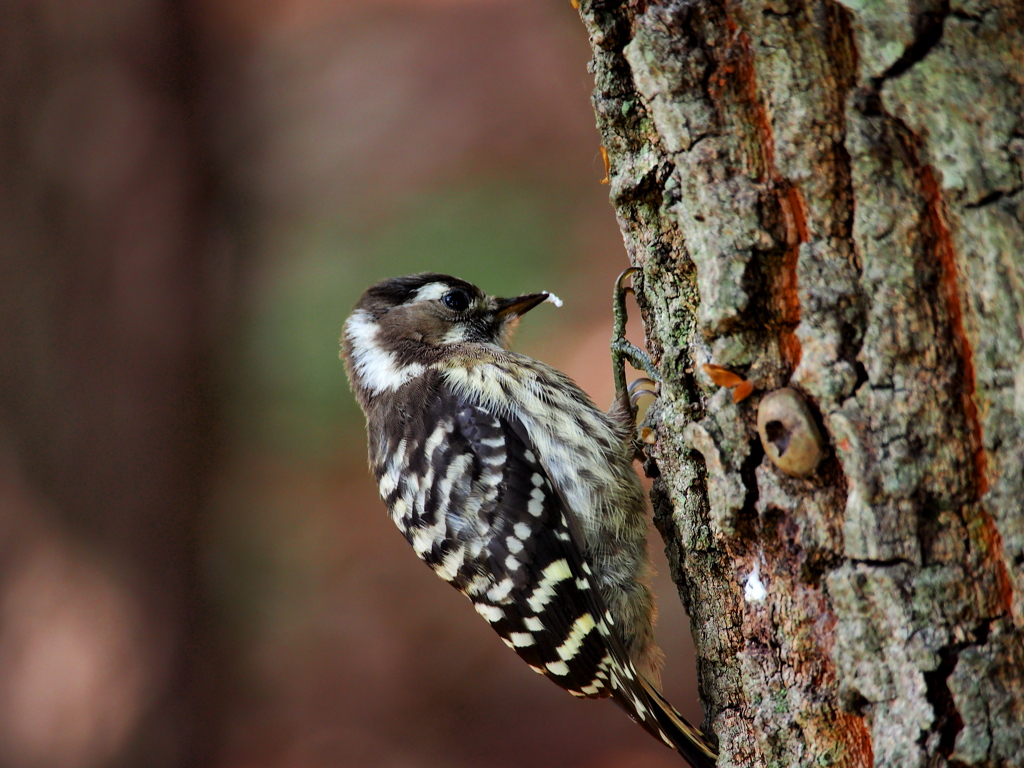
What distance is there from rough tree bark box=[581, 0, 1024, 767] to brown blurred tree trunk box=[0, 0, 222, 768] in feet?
11.9

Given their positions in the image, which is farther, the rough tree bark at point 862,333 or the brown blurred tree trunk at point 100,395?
the brown blurred tree trunk at point 100,395

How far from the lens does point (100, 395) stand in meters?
4.30

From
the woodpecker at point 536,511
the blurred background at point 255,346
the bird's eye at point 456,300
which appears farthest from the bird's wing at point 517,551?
the blurred background at point 255,346

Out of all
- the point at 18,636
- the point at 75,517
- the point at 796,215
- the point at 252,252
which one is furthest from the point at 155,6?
the point at 796,215

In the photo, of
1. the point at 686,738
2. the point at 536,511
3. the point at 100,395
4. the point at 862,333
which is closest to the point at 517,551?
the point at 536,511

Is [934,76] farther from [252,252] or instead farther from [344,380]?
[252,252]

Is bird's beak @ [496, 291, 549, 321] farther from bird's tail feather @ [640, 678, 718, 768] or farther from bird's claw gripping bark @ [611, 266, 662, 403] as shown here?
bird's tail feather @ [640, 678, 718, 768]

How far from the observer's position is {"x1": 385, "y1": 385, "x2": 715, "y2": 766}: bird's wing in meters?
2.28

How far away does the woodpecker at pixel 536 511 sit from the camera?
229 cm

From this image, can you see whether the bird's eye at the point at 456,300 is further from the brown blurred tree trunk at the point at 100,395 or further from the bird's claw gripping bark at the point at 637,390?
the brown blurred tree trunk at the point at 100,395

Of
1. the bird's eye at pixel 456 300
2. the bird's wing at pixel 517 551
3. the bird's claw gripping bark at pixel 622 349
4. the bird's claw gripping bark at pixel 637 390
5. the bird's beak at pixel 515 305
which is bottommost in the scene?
the bird's wing at pixel 517 551

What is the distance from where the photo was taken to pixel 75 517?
166 inches

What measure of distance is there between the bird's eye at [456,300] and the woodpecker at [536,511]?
332 millimetres

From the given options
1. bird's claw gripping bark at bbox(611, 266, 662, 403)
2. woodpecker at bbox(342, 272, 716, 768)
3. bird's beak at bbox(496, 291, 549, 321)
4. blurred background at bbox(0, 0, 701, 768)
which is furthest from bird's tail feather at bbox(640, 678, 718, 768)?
blurred background at bbox(0, 0, 701, 768)
